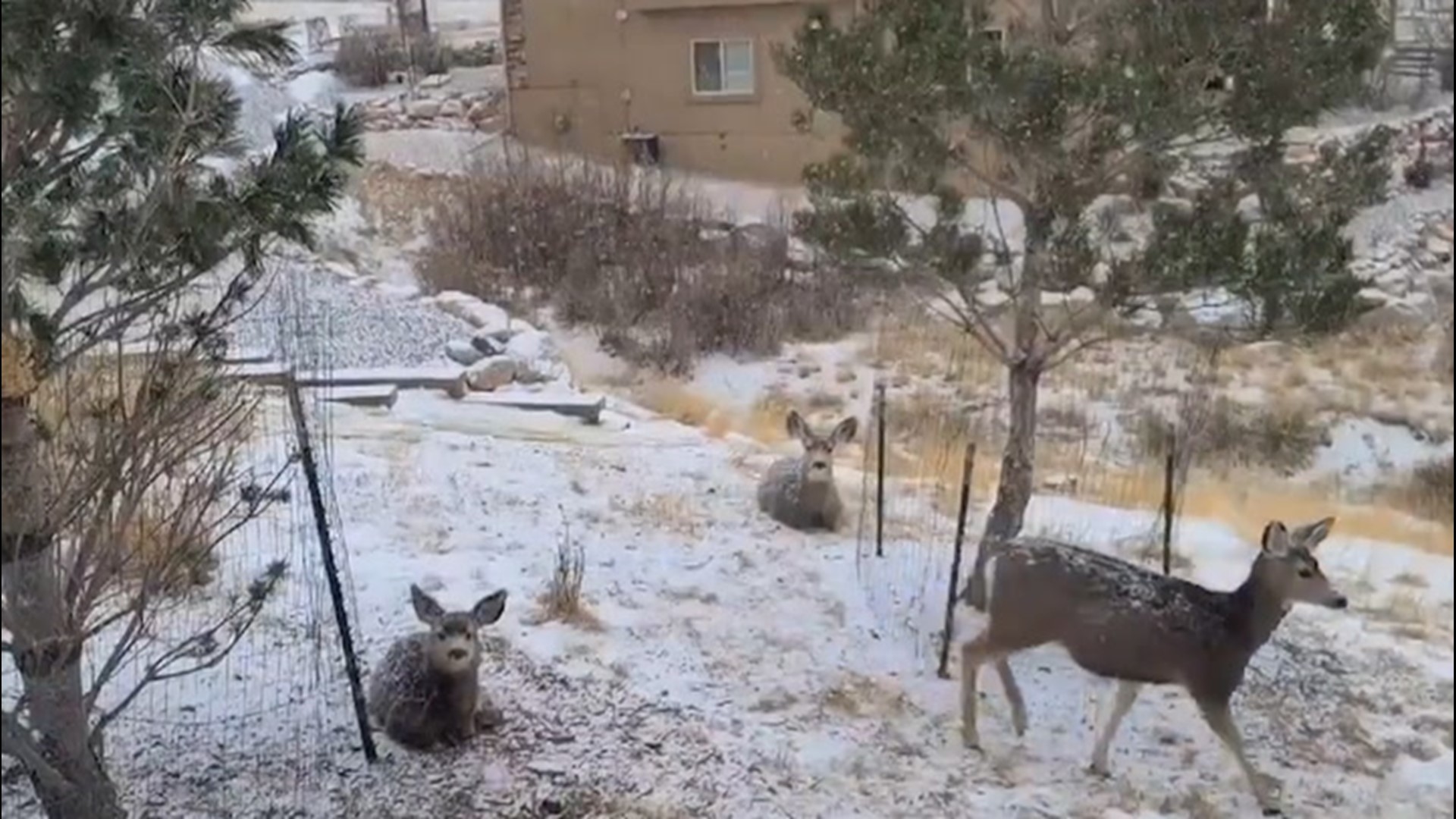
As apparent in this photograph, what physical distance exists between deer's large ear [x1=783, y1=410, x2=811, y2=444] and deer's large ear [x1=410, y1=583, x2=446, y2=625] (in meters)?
0.87

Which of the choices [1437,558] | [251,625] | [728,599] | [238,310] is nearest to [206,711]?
[251,625]

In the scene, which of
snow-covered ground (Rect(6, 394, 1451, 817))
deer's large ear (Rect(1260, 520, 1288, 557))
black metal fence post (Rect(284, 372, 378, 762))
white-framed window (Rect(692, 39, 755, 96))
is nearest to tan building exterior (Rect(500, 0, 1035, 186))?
white-framed window (Rect(692, 39, 755, 96))

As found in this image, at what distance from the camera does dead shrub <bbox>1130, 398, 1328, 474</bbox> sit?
2133mm

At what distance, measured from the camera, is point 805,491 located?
2574mm

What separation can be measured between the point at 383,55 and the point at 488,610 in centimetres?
83

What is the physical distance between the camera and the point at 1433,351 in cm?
151

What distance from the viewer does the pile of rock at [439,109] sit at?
7.72ft

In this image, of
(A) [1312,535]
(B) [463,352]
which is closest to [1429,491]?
(A) [1312,535]

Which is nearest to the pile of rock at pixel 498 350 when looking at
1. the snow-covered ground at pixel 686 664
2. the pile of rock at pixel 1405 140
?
the snow-covered ground at pixel 686 664

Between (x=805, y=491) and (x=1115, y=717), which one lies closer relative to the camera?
(x=1115, y=717)

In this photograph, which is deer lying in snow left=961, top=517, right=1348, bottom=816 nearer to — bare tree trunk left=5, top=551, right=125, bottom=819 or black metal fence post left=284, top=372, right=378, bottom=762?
black metal fence post left=284, top=372, right=378, bottom=762

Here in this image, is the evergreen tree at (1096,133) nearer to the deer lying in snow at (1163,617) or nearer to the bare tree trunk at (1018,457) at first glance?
the bare tree trunk at (1018,457)

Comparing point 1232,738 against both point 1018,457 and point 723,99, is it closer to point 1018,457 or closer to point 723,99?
point 1018,457

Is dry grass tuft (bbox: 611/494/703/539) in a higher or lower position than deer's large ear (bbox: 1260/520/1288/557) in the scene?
lower
